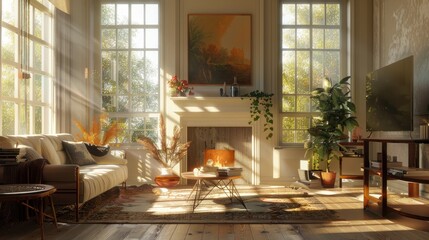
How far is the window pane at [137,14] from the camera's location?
7.58m

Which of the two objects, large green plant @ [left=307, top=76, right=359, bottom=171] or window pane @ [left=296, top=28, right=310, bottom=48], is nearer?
large green plant @ [left=307, top=76, right=359, bottom=171]

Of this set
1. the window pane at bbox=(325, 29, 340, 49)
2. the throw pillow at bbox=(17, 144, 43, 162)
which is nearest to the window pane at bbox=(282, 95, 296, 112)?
the window pane at bbox=(325, 29, 340, 49)

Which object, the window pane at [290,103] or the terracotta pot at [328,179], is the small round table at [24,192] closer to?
the terracotta pot at [328,179]

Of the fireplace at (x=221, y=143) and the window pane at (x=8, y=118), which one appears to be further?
the fireplace at (x=221, y=143)

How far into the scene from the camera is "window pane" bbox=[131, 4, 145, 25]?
7578 mm

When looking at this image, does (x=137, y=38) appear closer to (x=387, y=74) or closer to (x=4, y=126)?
(x=4, y=126)

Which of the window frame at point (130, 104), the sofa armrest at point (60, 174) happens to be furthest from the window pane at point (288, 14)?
the sofa armrest at point (60, 174)

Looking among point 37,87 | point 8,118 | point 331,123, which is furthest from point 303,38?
point 8,118

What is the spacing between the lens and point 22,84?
5.76m

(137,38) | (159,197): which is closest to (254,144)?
(159,197)

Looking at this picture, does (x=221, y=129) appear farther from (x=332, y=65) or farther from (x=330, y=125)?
(x=332, y=65)

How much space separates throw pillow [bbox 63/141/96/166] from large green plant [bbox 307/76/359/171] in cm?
327

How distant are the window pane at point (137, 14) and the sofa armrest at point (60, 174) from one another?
3.76m

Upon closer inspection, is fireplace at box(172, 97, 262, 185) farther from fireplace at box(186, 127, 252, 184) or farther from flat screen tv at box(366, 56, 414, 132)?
flat screen tv at box(366, 56, 414, 132)
